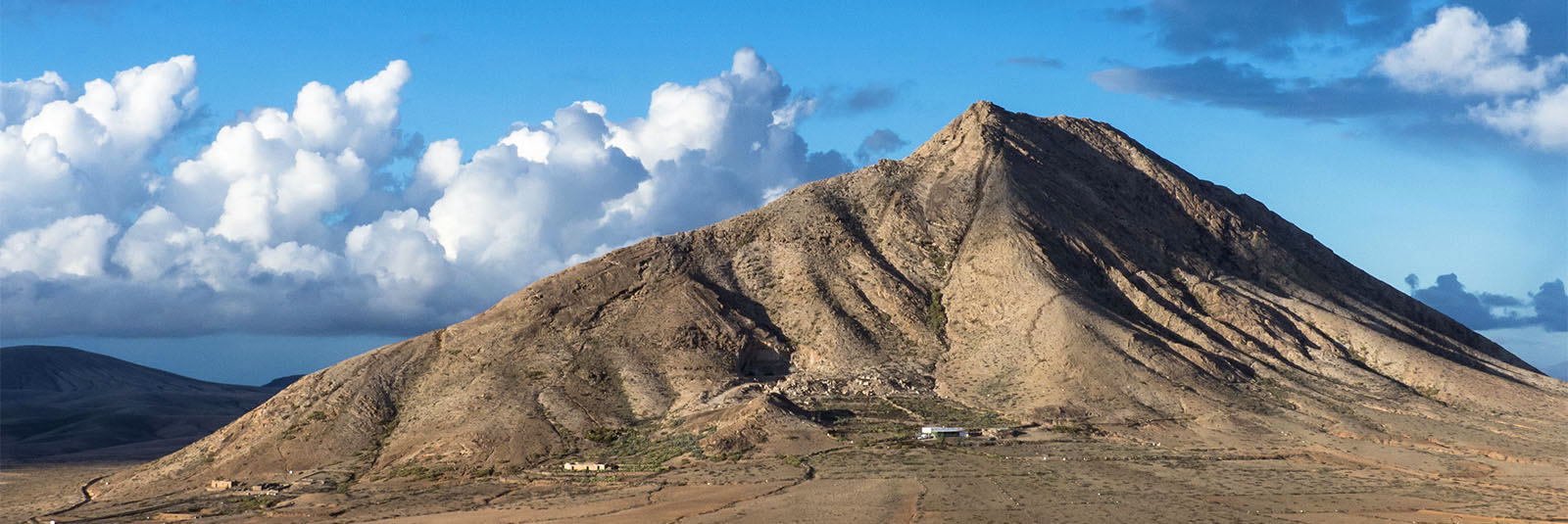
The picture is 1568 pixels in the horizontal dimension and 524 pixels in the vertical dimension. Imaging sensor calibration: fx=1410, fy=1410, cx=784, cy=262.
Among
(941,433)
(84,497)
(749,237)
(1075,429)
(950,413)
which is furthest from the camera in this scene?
(749,237)

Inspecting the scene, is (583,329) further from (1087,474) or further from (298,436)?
(1087,474)

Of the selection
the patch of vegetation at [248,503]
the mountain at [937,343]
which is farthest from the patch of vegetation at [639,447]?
the patch of vegetation at [248,503]

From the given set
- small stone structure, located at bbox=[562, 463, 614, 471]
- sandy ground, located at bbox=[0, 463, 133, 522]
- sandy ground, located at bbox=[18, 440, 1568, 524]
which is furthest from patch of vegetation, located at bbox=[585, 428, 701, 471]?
sandy ground, located at bbox=[0, 463, 133, 522]

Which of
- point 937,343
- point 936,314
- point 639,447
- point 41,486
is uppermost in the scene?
point 936,314

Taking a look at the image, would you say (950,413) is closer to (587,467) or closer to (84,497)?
(587,467)

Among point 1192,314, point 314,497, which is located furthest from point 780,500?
point 1192,314

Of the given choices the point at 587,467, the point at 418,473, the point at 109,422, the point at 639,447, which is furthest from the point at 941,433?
the point at 109,422

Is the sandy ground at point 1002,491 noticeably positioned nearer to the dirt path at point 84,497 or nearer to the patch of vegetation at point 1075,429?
the patch of vegetation at point 1075,429
